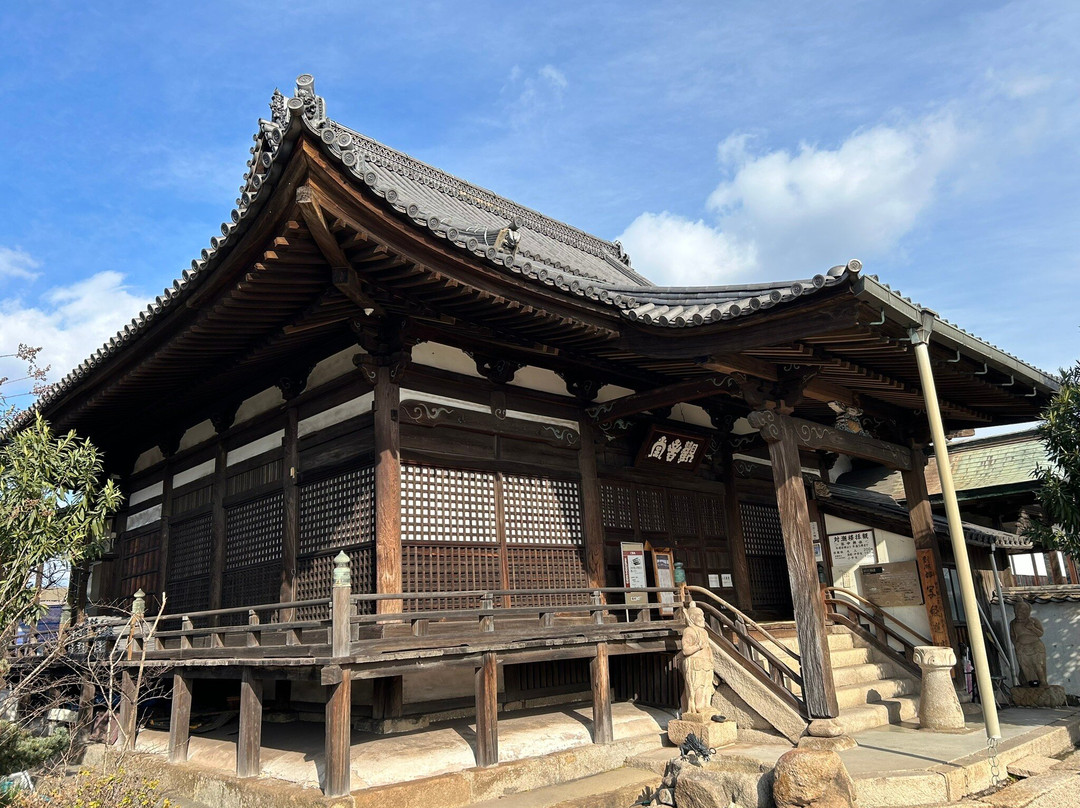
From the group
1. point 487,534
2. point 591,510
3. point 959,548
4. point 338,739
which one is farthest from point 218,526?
point 959,548


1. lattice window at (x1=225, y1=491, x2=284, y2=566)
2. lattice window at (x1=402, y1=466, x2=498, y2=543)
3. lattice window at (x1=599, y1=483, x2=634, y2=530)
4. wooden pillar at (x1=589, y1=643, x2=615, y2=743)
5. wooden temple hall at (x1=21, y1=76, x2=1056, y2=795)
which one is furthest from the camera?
lattice window at (x1=599, y1=483, x2=634, y2=530)

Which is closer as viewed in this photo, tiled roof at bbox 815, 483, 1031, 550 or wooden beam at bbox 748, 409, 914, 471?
wooden beam at bbox 748, 409, 914, 471

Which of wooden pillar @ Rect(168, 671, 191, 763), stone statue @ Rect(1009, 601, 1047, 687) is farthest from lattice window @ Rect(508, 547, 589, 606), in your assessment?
stone statue @ Rect(1009, 601, 1047, 687)

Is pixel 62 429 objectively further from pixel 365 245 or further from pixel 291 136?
pixel 291 136

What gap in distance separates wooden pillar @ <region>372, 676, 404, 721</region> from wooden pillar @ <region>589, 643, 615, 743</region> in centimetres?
236

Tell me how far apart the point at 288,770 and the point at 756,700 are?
5644 mm

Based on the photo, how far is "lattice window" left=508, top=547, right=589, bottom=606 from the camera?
35.2 ft

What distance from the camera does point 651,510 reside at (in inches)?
508

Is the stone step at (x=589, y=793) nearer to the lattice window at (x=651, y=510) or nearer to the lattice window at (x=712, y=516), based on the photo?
the lattice window at (x=651, y=510)

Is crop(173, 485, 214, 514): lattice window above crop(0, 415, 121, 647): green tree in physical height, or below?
above

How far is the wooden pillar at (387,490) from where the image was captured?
30.3 ft

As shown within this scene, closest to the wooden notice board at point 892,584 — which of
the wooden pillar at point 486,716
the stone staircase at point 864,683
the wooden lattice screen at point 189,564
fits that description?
the stone staircase at point 864,683

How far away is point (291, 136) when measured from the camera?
20.7ft

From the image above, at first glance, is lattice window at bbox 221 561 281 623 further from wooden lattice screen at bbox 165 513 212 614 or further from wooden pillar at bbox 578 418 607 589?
wooden pillar at bbox 578 418 607 589
